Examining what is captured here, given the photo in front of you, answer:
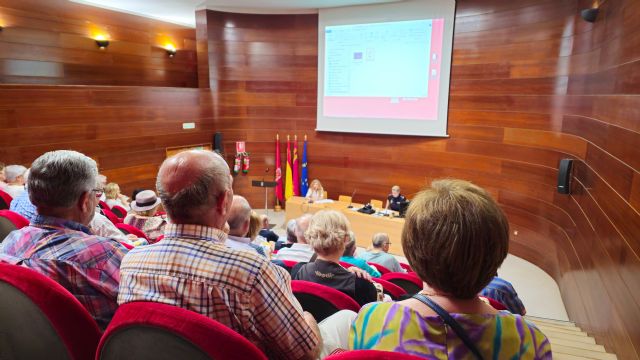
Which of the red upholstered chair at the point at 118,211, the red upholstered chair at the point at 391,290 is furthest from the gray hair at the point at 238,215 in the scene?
the red upholstered chair at the point at 118,211

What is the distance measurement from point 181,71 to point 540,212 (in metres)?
7.31

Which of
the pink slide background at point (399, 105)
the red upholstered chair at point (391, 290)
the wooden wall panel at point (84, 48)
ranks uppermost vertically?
the wooden wall panel at point (84, 48)

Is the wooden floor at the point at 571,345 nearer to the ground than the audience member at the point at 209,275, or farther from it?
nearer to the ground

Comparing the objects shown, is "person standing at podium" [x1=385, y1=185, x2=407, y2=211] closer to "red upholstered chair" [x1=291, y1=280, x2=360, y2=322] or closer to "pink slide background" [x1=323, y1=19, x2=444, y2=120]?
"pink slide background" [x1=323, y1=19, x2=444, y2=120]

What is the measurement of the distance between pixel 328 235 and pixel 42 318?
128 cm

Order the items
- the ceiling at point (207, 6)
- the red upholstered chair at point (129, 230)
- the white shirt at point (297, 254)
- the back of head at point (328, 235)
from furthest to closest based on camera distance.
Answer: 1. the ceiling at point (207, 6)
2. the red upholstered chair at point (129, 230)
3. the white shirt at point (297, 254)
4. the back of head at point (328, 235)

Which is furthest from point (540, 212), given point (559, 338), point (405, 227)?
point (405, 227)

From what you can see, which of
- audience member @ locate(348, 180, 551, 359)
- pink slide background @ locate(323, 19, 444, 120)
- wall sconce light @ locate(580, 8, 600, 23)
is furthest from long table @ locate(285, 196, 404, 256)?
audience member @ locate(348, 180, 551, 359)

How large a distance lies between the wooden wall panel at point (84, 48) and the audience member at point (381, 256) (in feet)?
19.3

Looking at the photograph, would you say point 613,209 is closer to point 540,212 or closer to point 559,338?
point 559,338

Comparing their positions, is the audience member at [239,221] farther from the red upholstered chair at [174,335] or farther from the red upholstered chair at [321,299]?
the red upholstered chair at [174,335]

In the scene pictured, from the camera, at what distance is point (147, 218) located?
12.0 ft

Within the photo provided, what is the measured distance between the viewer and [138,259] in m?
1.28

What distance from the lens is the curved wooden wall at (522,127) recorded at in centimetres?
290
